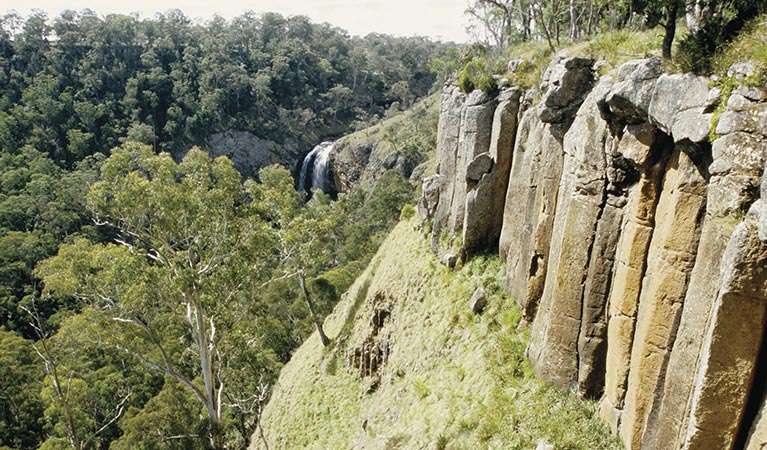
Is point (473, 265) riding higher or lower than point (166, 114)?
lower

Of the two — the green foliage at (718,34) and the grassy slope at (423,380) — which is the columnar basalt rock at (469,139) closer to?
the grassy slope at (423,380)

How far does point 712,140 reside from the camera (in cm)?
757

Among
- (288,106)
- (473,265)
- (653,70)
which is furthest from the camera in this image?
(288,106)

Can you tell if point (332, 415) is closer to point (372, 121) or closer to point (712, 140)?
point (712, 140)

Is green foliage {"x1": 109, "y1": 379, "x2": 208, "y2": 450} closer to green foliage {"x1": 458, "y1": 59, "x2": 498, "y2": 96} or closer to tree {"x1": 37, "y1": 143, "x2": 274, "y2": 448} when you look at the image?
tree {"x1": 37, "y1": 143, "x2": 274, "y2": 448}

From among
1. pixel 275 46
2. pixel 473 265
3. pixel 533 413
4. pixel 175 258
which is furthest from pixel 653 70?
pixel 275 46

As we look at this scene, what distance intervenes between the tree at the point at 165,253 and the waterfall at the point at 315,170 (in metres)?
70.2

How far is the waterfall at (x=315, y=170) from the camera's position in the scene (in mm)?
90688

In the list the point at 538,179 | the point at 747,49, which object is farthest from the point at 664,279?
the point at 538,179

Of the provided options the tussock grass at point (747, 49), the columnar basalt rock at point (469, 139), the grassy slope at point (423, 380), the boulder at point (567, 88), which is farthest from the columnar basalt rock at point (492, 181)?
the tussock grass at point (747, 49)

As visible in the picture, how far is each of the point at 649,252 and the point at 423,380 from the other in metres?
10.1

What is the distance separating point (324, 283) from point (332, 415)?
1780 centimetres

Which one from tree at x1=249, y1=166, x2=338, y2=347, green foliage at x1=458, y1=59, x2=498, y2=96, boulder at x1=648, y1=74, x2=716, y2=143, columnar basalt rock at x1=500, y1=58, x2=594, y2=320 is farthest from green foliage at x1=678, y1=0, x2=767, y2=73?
tree at x1=249, y1=166, x2=338, y2=347

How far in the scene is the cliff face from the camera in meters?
7.15
